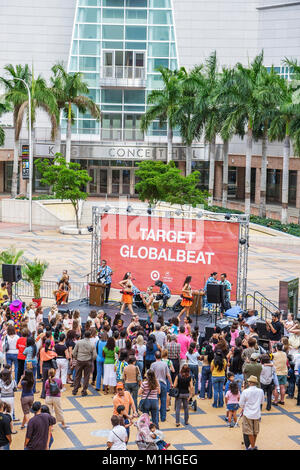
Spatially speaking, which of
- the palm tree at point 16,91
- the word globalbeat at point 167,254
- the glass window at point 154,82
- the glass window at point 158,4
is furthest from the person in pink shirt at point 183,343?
the glass window at point 158,4

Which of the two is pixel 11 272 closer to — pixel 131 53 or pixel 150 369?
pixel 150 369

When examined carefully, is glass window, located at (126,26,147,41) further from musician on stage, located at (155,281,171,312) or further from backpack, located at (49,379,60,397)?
backpack, located at (49,379,60,397)

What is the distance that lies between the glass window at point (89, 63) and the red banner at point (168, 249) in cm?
3941

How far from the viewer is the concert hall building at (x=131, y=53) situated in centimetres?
6153

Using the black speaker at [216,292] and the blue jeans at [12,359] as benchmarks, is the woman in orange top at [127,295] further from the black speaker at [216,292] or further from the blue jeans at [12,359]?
the blue jeans at [12,359]

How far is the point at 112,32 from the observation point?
6259 centimetres

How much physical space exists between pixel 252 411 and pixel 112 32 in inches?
2156

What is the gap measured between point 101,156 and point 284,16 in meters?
21.8

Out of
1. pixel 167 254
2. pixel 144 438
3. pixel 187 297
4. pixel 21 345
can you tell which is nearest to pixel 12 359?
pixel 21 345

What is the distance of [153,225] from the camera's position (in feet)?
82.9
